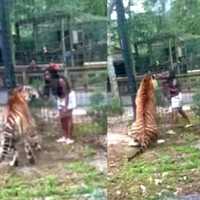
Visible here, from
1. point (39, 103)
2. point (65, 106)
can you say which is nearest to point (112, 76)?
point (65, 106)

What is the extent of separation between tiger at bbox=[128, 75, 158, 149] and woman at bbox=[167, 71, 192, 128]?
79 millimetres

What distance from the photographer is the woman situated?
3086 millimetres

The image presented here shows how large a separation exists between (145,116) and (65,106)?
0.42 m

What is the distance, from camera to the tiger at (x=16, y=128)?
9.48 ft

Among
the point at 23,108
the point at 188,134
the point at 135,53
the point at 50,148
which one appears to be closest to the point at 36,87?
the point at 23,108

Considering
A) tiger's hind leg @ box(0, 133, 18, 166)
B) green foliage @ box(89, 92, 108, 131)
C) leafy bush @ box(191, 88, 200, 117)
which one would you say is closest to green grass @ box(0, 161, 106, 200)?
tiger's hind leg @ box(0, 133, 18, 166)

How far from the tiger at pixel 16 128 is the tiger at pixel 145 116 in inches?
20.0

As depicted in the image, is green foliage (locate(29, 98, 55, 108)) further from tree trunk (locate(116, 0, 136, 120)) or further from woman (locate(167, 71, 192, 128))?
woman (locate(167, 71, 192, 128))

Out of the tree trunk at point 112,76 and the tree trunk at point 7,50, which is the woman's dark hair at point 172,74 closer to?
the tree trunk at point 112,76

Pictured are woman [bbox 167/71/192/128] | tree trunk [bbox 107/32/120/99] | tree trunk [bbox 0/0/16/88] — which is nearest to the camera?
tree trunk [bbox 0/0/16/88]

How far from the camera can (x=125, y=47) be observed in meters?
3.02

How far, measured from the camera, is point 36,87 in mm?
2904

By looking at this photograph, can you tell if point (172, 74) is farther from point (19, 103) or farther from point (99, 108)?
point (19, 103)

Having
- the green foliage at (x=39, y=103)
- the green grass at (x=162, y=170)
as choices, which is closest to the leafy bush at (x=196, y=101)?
the green grass at (x=162, y=170)
